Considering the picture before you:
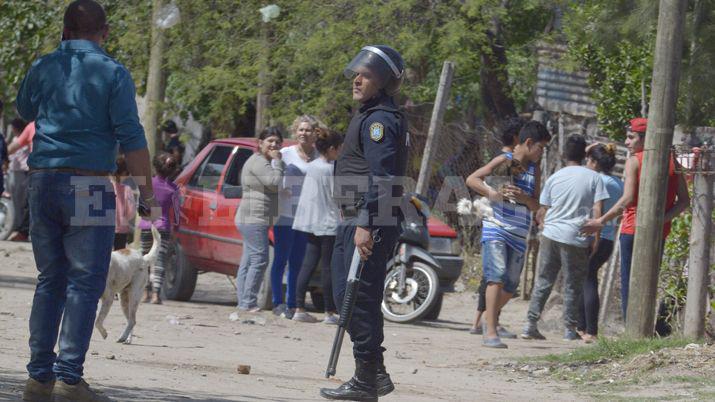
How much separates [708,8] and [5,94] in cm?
1653

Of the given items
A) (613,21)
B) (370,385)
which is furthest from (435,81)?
(370,385)

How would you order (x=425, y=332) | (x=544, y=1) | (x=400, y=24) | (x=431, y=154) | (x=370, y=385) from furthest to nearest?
(x=544, y=1), (x=400, y=24), (x=431, y=154), (x=425, y=332), (x=370, y=385)

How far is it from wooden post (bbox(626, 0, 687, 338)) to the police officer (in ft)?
8.88

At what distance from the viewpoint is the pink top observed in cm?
1188

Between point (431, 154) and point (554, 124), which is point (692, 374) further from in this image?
point (554, 124)

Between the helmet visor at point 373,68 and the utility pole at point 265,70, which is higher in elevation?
the utility pole at point 265,70

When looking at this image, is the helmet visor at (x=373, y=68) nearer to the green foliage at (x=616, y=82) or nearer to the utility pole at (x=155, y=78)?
the green foliage at (x=616, y=82)

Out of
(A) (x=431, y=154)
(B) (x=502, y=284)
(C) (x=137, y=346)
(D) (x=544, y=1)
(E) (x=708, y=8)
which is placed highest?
(D) (x=544, y=1)

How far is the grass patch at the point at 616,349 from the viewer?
28.6ft

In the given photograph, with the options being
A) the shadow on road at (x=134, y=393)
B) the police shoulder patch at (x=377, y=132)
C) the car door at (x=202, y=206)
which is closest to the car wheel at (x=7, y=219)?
the car door at (x=202, y=206)

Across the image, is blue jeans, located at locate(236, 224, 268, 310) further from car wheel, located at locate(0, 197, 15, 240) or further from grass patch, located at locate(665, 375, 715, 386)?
car wheel, located at locate(0, 197, 15, 240)

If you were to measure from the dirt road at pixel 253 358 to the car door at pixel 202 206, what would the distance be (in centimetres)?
57

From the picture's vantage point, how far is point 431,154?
A: 1306 centimetres

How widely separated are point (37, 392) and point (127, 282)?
11.5 ft
